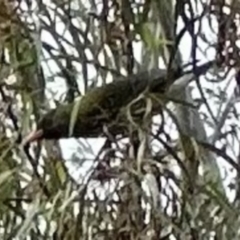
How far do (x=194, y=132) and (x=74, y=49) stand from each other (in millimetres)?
198

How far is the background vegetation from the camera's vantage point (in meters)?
0.98

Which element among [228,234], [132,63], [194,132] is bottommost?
[228,234]

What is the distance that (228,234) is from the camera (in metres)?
1.01

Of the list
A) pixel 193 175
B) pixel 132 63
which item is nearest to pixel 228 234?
pixel 193 175

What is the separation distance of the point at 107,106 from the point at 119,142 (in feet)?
0.14

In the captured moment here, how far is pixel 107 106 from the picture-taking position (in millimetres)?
985

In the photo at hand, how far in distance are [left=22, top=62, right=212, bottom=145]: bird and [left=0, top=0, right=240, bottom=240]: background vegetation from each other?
2cm

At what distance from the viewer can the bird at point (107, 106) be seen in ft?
3.21

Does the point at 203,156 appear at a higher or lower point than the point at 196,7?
lower

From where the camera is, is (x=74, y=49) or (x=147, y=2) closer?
(x=147, y=2)

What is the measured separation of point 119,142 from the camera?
100 centimetres

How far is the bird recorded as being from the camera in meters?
0.98

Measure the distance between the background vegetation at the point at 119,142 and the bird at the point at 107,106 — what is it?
0.02 meters

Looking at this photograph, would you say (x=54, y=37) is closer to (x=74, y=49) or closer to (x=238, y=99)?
(x=74, y=49)
